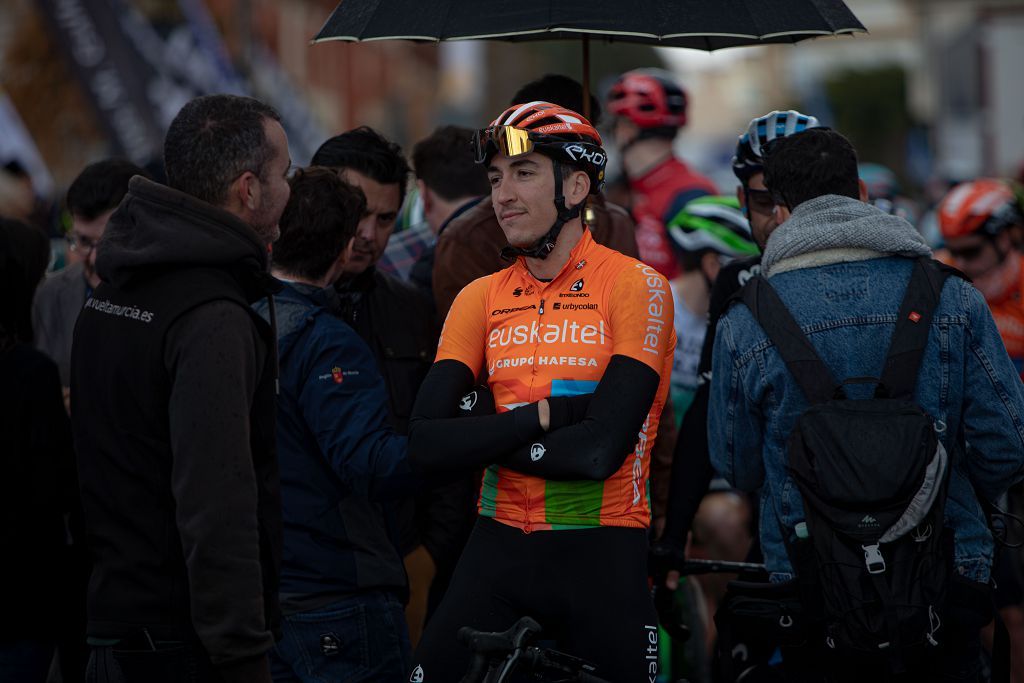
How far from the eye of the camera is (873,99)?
77562 millimetres

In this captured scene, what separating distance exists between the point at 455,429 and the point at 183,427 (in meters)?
0.80

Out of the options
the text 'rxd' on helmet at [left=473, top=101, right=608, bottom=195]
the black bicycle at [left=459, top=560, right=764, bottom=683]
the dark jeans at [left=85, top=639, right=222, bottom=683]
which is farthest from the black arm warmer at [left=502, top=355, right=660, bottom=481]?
the dark jeans at [left=85, top=639, right=222, bottom=683]

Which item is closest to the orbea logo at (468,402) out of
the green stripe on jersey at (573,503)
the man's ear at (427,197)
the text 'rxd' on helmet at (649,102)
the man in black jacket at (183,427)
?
the green stripe on jersey at (573,503)

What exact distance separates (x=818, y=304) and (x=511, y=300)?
0.90 metres

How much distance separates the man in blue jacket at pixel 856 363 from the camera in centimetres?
403

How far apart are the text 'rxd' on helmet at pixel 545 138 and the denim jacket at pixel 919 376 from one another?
67 cm

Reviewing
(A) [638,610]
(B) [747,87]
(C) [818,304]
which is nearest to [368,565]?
(A) [638,610]

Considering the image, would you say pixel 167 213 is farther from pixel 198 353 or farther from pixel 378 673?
pixel 378 673

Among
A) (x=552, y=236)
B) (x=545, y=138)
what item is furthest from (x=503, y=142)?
(x=552, y=236)

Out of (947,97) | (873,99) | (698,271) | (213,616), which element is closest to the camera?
(213,616)

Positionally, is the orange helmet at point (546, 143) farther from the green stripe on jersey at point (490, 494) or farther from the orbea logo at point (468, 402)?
the green stripe on jersey at point (490, 494)

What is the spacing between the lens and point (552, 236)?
13.4ft

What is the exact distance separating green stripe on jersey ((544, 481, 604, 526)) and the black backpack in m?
0.57

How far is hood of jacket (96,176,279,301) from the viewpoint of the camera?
138 inches
